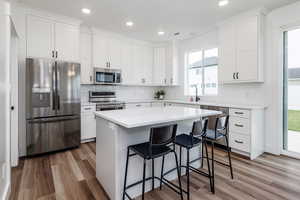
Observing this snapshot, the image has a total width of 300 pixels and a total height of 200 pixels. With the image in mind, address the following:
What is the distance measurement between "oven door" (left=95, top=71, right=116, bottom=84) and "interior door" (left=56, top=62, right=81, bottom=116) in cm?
72

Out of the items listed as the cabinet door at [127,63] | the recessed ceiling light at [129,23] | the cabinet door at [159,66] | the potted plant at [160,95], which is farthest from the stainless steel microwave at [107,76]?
the potted plant at [160,95]

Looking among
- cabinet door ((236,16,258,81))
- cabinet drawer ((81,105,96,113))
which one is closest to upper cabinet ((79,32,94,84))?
cabinet drawer ((81,105,96,113))

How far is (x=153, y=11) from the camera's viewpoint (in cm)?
321

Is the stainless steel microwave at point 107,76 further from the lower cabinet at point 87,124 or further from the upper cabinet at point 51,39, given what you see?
the lower cabinet at point 87,124

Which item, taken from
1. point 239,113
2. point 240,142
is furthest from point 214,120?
point 240,142

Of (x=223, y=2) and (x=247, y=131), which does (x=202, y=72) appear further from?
(x=247, y=131)

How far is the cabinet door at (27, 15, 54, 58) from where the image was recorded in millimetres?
3102

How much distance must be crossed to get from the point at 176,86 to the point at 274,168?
344cm

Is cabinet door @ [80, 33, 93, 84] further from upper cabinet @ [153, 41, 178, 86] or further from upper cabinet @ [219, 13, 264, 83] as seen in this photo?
upper cabinet @ [219, 13, 264, 83]

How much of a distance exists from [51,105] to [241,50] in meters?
4.12

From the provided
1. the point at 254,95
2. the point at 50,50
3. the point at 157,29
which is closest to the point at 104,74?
the point at 50,50

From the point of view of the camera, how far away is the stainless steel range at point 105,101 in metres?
4.02

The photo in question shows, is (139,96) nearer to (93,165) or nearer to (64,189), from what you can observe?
(93,165)

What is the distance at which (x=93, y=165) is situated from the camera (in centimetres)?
273
